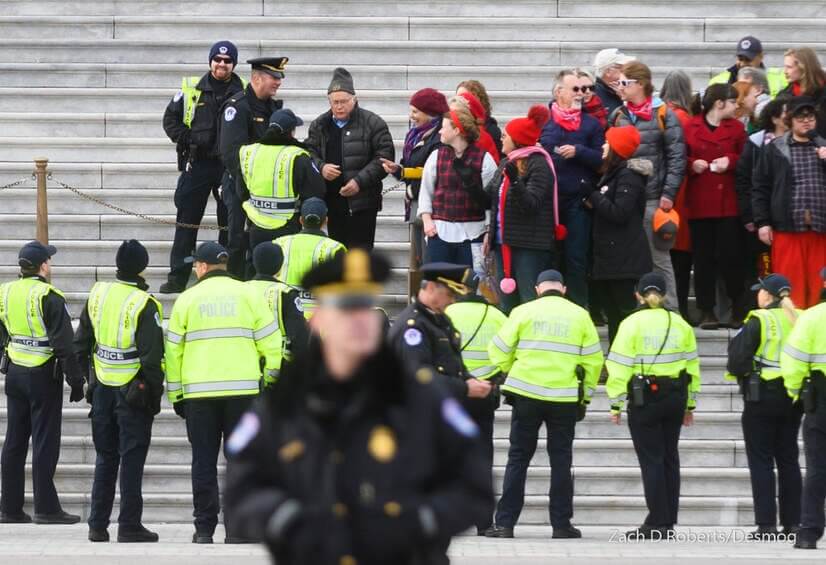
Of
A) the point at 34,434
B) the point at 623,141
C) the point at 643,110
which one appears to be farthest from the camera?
the point at 643,110

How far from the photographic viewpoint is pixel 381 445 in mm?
5059

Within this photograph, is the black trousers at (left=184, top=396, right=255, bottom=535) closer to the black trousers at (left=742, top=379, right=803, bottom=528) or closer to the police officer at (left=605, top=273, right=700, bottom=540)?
the police officer at (left=605, top=273, right=700, bottom=540)

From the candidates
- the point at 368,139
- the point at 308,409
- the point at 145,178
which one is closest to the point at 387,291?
the point at 368,139

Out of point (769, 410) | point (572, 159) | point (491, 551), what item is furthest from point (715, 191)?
point (491, 551)

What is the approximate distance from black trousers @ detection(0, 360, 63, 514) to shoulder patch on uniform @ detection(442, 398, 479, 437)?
780 cm

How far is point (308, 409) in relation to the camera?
5086 millimetres

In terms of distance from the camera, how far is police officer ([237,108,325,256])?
13.5 metres

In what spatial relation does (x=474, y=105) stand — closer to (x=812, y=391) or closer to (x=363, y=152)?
(x=363, y=152)

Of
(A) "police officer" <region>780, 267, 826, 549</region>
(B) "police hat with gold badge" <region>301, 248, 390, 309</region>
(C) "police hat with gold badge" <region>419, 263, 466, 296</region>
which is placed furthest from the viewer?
(A) "police officer" <region>780, 267, 826, 549</region>

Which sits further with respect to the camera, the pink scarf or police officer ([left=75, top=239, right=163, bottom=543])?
the pink scarf

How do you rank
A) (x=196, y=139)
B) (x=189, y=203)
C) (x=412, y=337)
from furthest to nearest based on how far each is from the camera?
(x=189, y=203)
(x=196, y=139)
(x=412, y=337)

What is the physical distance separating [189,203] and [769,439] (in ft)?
17.7

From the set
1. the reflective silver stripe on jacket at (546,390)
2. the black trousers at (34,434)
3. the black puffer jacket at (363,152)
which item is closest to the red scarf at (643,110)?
the black puffer jacket at (363,152)

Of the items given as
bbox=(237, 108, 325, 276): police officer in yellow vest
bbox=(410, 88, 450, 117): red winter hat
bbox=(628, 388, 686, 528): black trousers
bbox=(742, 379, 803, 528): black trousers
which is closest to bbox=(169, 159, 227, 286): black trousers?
bbox=(237, 108, 325, 276): police officer in yellow vest
